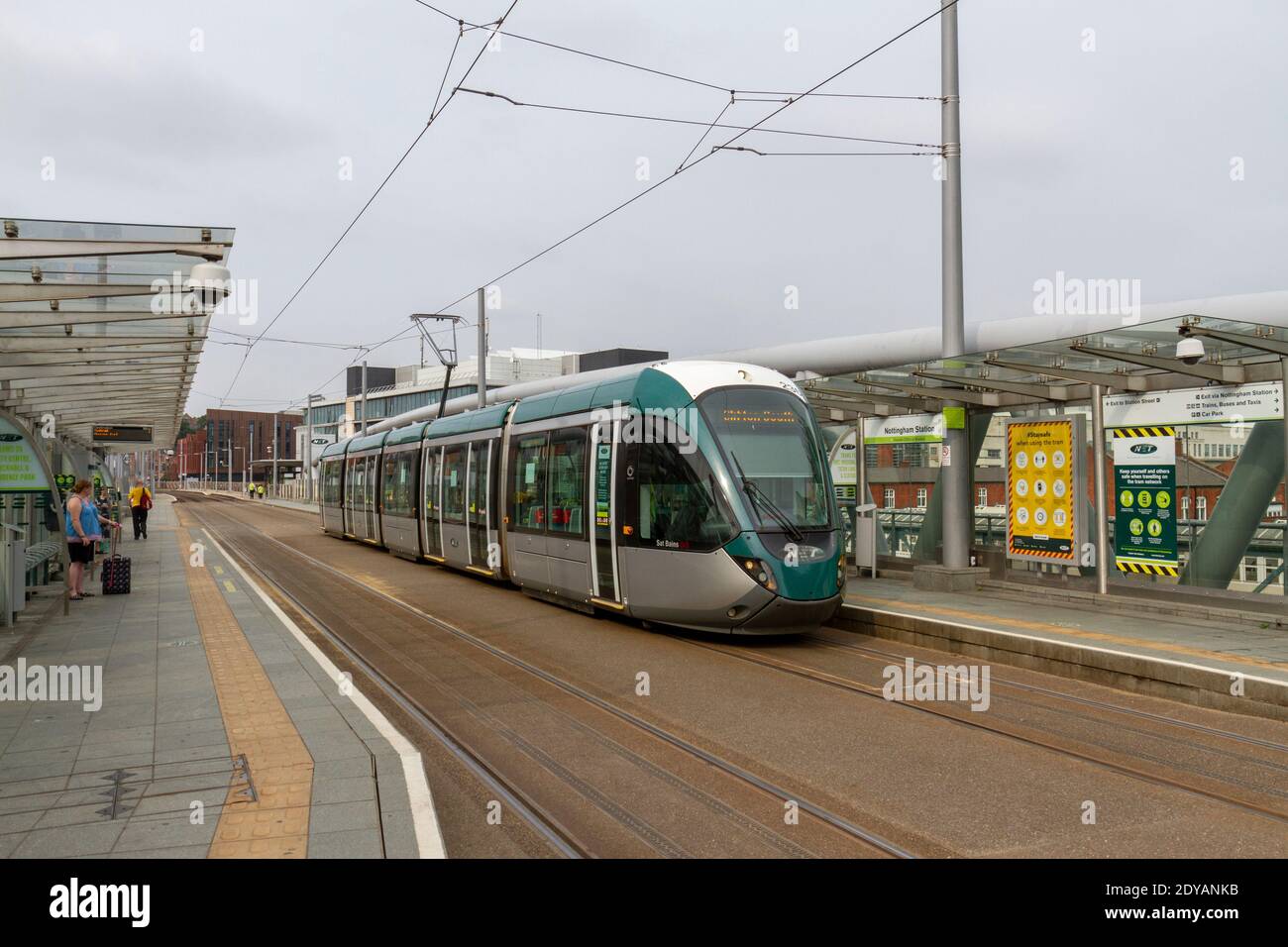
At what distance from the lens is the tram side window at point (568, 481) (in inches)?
510

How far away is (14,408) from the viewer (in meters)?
16.9

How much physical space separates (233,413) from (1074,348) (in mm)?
162396

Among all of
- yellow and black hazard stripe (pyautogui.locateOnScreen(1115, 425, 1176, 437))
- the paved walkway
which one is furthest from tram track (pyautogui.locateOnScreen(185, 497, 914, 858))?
yellow and black hazard stripe (pyautogui.locateOnScreen(1115, 425, 1176, 437))

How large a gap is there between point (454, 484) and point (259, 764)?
12735 mm

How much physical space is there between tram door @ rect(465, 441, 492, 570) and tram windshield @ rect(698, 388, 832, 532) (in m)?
6.55

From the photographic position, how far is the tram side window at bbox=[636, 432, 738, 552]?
10.6 meters

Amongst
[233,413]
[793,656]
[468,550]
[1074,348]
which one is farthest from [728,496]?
[233,413]

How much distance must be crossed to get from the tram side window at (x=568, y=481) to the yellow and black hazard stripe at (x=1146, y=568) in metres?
6.62

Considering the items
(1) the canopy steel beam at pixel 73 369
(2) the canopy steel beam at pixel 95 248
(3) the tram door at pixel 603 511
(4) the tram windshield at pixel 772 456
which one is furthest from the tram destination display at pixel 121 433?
(4) the tram windshield at pixel 772 456

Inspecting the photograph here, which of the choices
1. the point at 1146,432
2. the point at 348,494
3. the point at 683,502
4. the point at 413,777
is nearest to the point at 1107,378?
the point at 1146,432

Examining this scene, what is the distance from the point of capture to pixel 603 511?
12258 millimetres

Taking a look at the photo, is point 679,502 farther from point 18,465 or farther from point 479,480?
point 18,465

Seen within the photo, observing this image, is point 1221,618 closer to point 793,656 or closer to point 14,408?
point 793,656

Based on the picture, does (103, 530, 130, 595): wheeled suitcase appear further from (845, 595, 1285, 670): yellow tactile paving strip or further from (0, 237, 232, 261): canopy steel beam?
(845, 595, 1285, 670): yellow tactile paving strip
